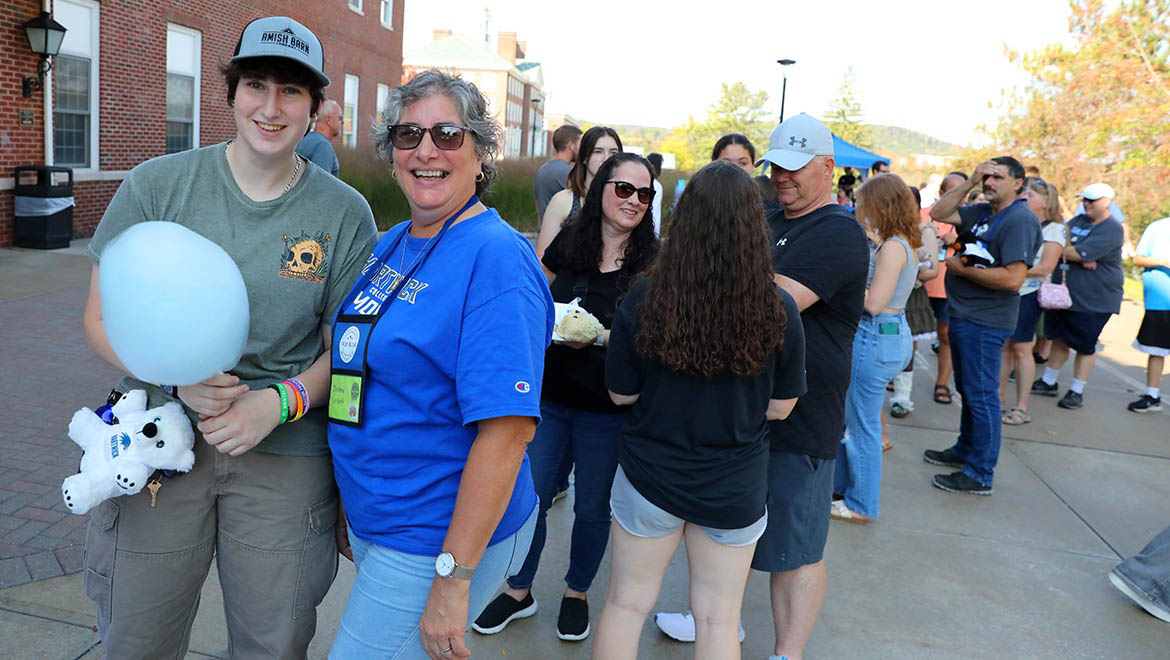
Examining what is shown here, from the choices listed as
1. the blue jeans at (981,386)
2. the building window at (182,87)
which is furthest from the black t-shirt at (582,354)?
the building window at (182,87)

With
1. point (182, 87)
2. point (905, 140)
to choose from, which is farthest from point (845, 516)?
point (905, 140)

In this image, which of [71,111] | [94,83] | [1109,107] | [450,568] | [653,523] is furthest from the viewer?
[1109,107]

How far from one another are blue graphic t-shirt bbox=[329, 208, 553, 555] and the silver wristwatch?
91 millimetres

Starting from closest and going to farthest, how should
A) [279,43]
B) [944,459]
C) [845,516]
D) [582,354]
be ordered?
[279,43] → [582,354] → [845,516] → [944,459]

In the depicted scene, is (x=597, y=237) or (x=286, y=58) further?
(x=597, y=237)

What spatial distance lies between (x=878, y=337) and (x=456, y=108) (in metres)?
3.23

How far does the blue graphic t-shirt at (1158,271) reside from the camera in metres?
7.27

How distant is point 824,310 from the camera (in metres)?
3.00

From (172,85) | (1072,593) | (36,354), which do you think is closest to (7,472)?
(36,354)

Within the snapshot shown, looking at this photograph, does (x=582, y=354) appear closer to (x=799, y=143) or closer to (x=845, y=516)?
(x=799, y=143)

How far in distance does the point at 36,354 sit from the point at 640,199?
5460 mm

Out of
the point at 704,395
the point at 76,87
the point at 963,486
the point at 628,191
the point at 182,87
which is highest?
the point at 182,87

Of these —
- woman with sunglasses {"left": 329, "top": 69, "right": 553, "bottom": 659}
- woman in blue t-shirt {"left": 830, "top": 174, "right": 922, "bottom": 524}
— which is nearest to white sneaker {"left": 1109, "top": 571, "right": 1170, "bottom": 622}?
woman in blue t-shirt {"left": 830, "top": 174, "right": 922, "bottom": 524}

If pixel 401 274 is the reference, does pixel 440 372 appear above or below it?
below
